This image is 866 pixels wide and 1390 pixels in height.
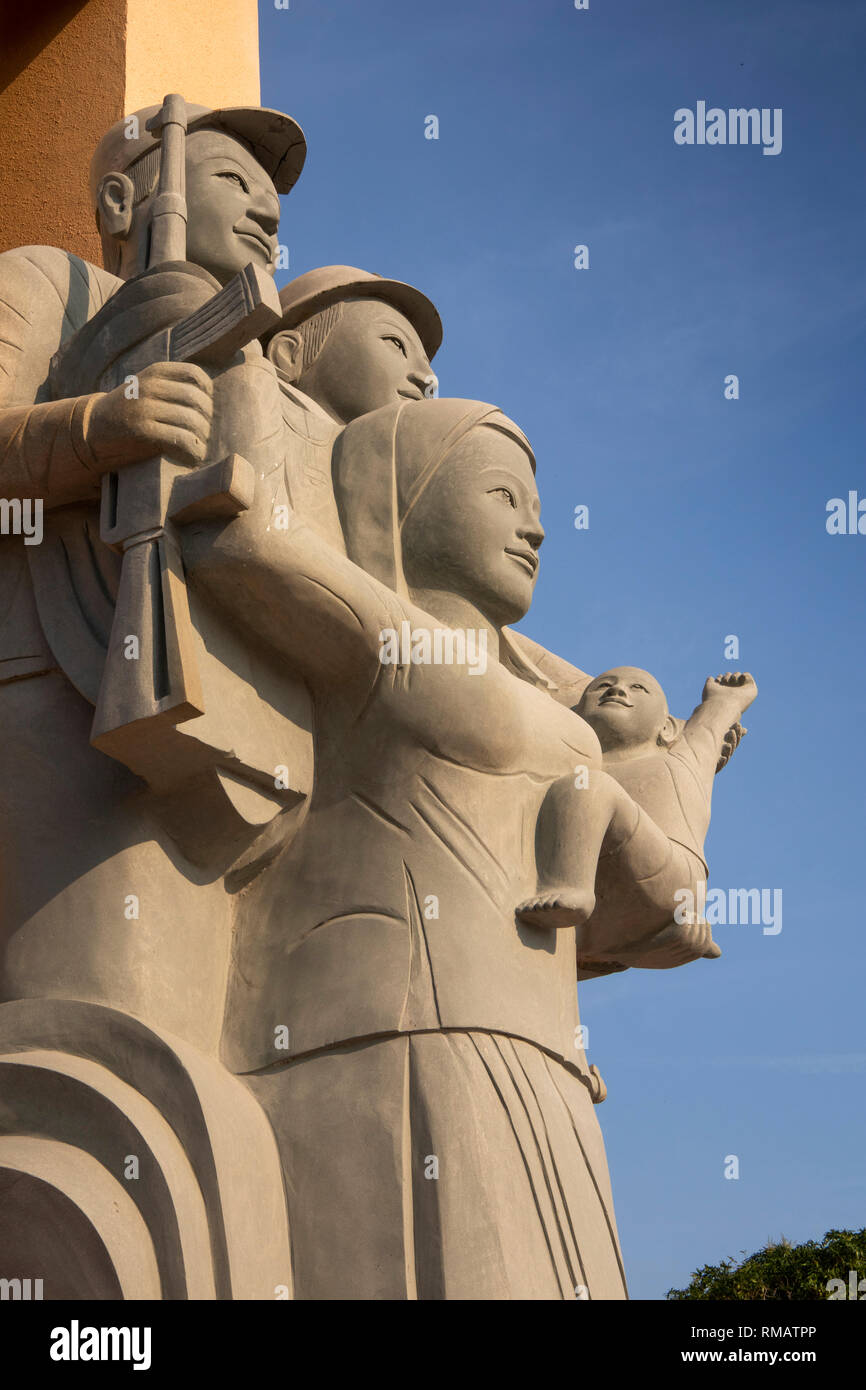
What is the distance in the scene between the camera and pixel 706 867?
6508 millimetres

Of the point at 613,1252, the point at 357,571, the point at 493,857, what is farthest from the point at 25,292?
the point at 613,1252

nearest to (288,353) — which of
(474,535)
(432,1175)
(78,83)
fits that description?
(474,535)

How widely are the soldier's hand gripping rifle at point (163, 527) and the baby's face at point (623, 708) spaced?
2122 mm

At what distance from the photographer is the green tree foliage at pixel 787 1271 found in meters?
19.2

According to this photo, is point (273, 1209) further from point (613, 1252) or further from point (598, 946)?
point (598, 946)

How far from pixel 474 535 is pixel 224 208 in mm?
1674

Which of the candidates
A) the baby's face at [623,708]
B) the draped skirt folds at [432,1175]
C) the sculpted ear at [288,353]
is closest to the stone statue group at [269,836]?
the draped skirt folds at [432,1175]

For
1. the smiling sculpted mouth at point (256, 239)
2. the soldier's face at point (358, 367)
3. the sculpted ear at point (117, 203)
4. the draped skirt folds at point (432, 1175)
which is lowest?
the draped skirt folds at point (432, 1175)

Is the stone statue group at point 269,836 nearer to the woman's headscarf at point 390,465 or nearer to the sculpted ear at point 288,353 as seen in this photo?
the woman's headscarf at point 390,465

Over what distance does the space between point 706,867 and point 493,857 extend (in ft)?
4.60

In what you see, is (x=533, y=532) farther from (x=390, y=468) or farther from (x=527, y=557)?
(x=390, y=468)

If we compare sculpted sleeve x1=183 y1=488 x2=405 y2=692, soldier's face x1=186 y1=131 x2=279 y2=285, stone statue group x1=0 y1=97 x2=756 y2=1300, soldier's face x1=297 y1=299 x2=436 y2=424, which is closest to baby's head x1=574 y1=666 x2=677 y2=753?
stone statue group x1=0 y1=97 x2=756 y2=1300

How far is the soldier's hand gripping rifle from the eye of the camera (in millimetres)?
4895

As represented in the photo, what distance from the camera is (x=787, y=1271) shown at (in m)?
19.7
